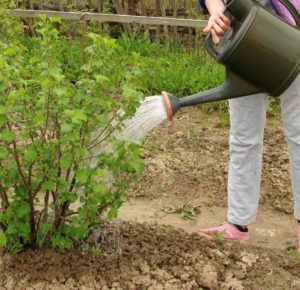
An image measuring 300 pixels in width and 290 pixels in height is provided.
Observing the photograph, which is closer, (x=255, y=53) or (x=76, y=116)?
(x=76, y=116)

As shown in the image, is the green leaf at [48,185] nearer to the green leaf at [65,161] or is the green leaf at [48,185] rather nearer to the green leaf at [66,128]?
the green leaf at [65,161]

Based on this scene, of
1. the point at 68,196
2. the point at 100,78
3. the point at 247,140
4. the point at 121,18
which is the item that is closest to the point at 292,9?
the point at 247,140

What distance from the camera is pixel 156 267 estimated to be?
2508 mm

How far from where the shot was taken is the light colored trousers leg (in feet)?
8.57

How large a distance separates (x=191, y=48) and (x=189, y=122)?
1.39 m

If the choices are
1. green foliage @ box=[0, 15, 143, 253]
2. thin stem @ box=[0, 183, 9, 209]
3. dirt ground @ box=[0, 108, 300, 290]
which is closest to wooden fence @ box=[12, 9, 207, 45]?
dirt ground @ box=[0, 108, 300, 290]

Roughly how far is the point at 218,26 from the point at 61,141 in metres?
0.72

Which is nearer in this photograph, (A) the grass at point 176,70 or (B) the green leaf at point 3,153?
(B) the green leaf at point 3,153

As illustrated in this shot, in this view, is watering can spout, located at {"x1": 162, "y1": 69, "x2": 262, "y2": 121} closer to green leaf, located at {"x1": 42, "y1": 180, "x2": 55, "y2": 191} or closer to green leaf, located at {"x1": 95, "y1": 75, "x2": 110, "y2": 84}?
green leaf, located at {"x1": 95, "y1": 75, "x2": 110, "y2": 84}

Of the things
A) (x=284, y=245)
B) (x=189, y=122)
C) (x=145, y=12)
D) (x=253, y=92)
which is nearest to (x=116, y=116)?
(x=253, y=92)

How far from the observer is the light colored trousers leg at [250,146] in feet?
8.57

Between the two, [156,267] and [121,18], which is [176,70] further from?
[156,267]

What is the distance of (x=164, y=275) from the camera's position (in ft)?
8.10

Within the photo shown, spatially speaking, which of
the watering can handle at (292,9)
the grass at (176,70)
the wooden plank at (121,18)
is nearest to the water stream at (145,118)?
the watering can handle at (292,9)
